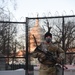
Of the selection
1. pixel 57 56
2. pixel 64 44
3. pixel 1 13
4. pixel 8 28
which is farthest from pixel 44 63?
pixel 1 13

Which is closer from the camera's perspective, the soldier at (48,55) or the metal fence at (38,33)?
the soldier at (48,55)

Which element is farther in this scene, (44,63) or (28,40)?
(28,40)

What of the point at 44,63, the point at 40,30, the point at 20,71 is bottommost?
the point at 20,71

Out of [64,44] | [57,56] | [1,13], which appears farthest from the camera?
[1,13]

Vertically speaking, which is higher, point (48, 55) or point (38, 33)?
point (38, 33)

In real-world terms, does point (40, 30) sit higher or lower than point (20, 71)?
higher

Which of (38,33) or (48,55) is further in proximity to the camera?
(38,33)

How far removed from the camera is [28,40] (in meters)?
8.19

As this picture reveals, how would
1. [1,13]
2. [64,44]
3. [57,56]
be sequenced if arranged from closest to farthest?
1. [57,56]
2. [64,44]
3. [1,13]

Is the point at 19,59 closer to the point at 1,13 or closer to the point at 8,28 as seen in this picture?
the point at 8,28

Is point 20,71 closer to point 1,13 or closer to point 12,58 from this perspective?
point 12,58

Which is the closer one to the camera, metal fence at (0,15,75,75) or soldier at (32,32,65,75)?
soldier at (32,32,65,75)

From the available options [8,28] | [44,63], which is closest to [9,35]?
[8,28]

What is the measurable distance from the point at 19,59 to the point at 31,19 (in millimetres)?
1276
